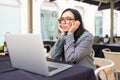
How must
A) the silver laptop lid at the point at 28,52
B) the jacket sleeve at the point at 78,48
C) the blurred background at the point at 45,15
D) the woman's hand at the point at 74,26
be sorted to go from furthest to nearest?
the blurred background at the point at 45,15
the woman's hand at the point at 74,26
the jacket sleeve at the point at 78,48
the silver laptop lid at the point at 28,52

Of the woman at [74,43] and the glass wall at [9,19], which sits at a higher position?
the glass wall at [9,19]

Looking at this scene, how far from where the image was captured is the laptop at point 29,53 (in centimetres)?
93

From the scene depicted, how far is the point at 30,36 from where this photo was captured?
3.09ft

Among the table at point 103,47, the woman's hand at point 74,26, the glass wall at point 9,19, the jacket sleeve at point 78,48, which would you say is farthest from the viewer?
the glass wall at point 9,19

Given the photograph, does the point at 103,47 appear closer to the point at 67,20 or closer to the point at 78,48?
the point at 67,20

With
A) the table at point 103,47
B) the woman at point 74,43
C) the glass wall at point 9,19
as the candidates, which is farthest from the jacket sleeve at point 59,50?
the glass wall at point 9,19

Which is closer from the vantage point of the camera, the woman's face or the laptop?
the laptop

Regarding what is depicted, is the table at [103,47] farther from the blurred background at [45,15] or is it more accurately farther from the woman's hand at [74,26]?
the woman's hand at [74,26]

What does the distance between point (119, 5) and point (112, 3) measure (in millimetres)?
960

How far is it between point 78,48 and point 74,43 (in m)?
0.12

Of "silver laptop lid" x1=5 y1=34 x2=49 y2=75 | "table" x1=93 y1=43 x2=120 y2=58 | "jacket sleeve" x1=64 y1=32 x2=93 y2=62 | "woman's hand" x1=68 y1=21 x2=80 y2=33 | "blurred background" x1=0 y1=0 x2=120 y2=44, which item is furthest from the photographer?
"blurred background" x1=0 y1=0 x2=120 y2=44

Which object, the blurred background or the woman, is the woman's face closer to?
the woman

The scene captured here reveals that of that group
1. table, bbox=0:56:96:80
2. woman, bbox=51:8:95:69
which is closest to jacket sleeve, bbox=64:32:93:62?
woman, bbox=51:8:95:69

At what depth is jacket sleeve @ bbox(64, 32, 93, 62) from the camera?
4.85 ft
